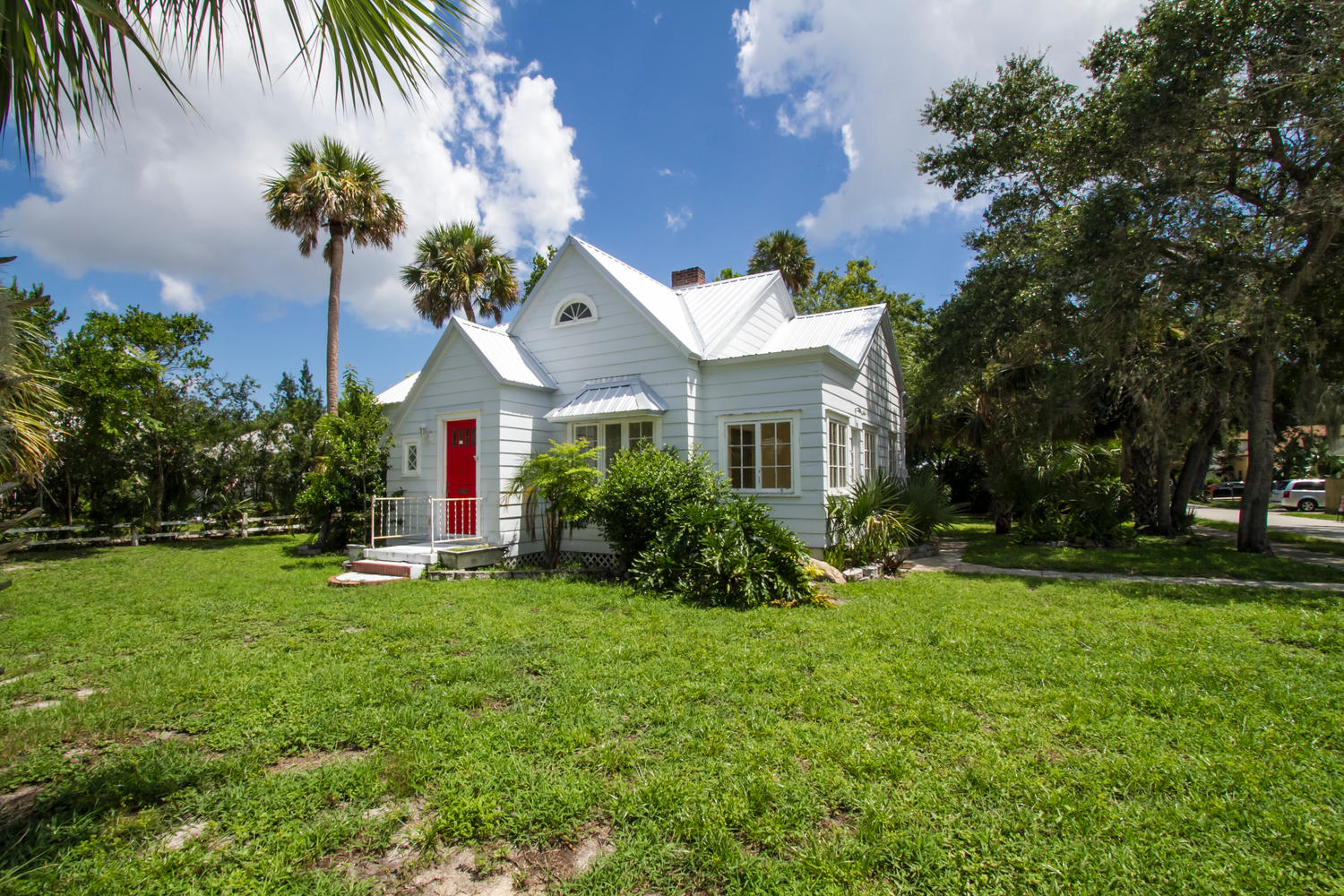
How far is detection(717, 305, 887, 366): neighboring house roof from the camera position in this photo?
1230 cm

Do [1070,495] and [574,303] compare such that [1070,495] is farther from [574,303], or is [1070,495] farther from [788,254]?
[788,254]

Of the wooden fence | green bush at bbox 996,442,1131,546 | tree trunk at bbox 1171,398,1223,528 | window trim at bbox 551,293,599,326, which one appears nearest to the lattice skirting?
window trim at bbox 551,293,599,326

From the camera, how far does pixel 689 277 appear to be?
51.2ft

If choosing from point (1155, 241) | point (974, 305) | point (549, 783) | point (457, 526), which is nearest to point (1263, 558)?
point (1155, 241)

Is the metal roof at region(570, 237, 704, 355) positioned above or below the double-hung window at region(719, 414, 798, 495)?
above

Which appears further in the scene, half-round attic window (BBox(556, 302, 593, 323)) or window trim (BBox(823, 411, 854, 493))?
half-round attic window (BBox(556, 302, 593, 323))

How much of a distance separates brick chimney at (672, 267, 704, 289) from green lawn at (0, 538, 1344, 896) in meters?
10.7

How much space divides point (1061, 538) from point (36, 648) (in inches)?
712

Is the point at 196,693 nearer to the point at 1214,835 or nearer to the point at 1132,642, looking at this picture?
the point at 1214,835

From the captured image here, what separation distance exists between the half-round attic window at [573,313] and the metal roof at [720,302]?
2.33 metres

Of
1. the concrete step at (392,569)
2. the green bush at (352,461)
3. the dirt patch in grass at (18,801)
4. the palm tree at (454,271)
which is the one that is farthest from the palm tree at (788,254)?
the dirt patch in grass at (18,801)

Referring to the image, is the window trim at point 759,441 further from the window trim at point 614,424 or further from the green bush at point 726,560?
the green bush at point 726,560

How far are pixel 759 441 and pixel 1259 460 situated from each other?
10.4 m

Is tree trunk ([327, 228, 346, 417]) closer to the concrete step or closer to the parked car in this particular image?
the concrete step
